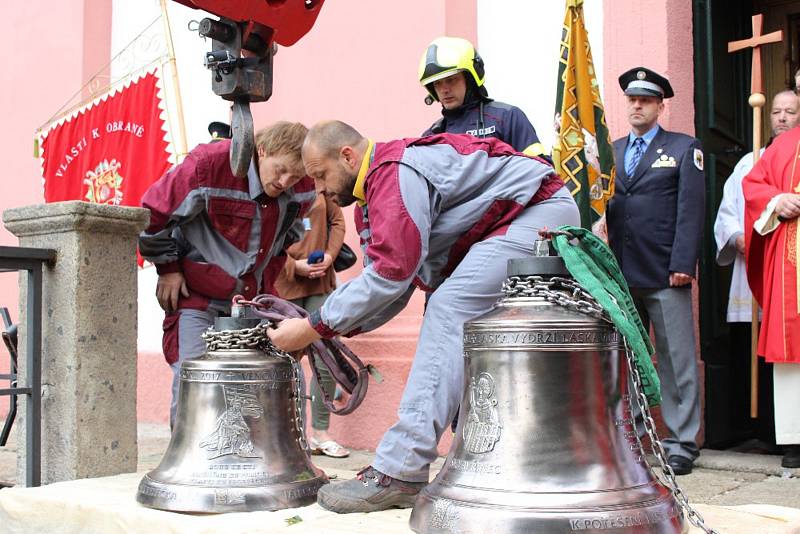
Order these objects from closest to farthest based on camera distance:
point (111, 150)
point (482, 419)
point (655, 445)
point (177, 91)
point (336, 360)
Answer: point (655, 445) → point (482, 419) → point (336, 360) → point (177, 91) → point (111, 150)

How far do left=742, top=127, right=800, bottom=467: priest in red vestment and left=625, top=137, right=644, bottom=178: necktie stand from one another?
1.78ft

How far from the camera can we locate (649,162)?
517 cm

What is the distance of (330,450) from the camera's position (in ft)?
19.0

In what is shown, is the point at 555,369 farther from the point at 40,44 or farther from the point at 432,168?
the point at 40,44

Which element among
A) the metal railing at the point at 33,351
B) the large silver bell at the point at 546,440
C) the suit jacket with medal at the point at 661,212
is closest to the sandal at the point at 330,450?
the metal railing at the point at 33,351

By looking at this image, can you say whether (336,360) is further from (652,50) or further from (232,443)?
(652,50)

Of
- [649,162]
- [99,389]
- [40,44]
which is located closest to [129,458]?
[99,389]

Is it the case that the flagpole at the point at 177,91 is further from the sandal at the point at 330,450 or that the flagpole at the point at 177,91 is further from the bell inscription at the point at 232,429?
the bell inscription at the point at 232,429

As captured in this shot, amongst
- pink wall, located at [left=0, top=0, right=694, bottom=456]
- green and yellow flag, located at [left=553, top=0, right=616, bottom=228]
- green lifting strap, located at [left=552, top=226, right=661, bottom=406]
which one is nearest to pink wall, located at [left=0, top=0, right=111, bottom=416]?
pink wall, located at [left=0, top=0, right=694, bottom=456]

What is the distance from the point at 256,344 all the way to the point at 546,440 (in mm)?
1158

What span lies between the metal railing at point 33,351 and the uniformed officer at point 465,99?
6.13ft

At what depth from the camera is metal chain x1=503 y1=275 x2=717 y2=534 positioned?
2.58 m

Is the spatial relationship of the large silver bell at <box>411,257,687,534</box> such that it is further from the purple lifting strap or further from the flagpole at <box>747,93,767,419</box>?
the flagpole at <box>747,93,767,419</box>

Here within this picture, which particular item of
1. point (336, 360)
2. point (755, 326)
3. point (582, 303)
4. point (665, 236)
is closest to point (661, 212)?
point (665, 236)
